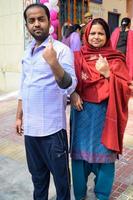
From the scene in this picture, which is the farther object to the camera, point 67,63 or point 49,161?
point 49,161

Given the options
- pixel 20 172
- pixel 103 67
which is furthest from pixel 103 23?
pixel 20 172

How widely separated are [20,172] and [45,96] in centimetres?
153

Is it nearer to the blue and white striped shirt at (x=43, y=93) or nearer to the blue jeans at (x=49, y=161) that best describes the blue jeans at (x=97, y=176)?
the blue jeans at (x=49, y=161)

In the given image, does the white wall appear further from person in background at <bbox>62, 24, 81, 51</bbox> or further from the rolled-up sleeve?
the rolled-up sleeve

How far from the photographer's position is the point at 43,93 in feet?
6.54

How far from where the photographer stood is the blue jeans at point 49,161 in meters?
2.08

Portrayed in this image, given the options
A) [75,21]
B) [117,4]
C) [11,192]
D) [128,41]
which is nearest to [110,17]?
[117,4]

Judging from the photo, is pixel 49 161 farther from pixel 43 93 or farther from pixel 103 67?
pixel 103 67

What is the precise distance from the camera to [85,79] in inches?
88.7

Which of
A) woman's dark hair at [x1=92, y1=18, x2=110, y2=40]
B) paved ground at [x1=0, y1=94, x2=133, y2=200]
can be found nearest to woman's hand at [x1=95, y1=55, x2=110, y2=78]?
woman's dark hair at [x1=92, y1=18, x2=110, y2=40]

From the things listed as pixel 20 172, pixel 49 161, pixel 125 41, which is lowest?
pixel 20 172

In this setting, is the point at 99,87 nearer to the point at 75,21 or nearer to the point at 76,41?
the point at 76,41

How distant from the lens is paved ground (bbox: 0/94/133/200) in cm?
283

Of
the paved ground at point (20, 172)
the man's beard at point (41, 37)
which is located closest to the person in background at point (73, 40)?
the paved ground at point (20, 172)
